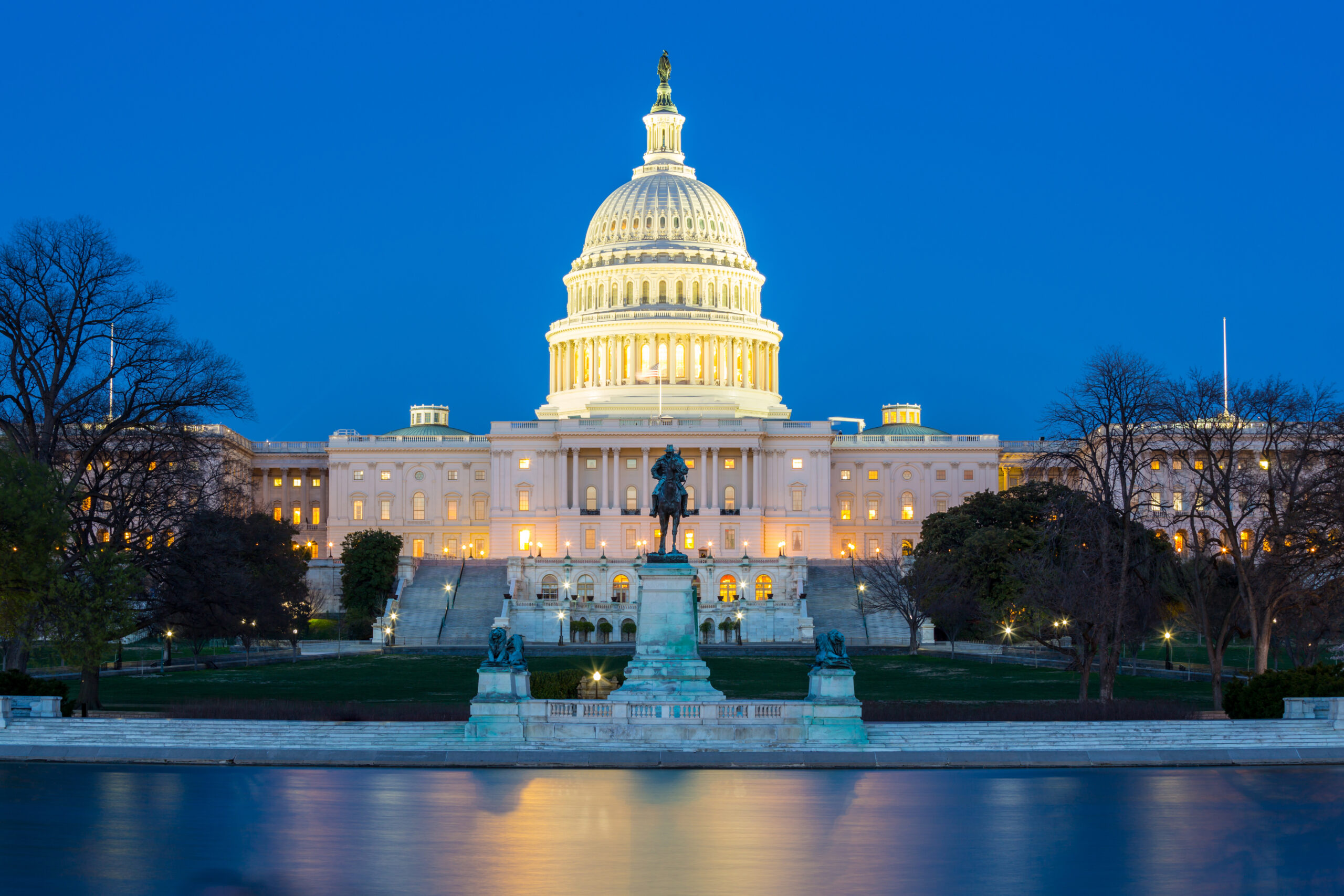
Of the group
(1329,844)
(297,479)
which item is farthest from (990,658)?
(297,479)

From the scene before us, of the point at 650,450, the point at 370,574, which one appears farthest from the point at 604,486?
the point at 370,574

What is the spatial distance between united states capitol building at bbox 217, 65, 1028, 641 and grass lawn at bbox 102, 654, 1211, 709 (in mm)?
45409

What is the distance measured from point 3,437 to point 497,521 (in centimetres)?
7782

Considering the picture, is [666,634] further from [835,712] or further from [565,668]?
[565,668]

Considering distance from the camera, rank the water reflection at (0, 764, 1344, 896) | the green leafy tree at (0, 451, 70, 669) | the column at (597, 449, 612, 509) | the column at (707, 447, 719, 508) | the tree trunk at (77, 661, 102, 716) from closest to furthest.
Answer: the water reflection at (0, 764, 1344, 896), the green leafy tree at (0, 451, 70, 669), the tree trunk at (77, 661, 102, 716), the column at (707, 447, 719, 508), the column at (597, 449, 612, 509)

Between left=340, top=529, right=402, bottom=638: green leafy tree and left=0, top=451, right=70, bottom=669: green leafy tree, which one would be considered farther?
left=340, top=529, right=402, bottom=638: green leafy tree

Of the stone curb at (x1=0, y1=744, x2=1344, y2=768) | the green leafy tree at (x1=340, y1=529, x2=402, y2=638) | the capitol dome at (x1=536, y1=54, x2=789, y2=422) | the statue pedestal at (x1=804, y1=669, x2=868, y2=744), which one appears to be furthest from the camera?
the capitol dome at (x1=536, y1=54, x2=789, y2=422)

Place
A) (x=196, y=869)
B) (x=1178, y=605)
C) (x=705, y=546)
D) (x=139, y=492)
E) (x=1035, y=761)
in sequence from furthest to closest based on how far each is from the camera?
1. (x=705, y=546)
2. (x=1178, y=605)
3. (x=139, y=492)
4. (x=1035, y=761)
5. (x=196, y=869)

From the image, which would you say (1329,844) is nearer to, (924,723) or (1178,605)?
(924,723)

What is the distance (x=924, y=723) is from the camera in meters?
37.5

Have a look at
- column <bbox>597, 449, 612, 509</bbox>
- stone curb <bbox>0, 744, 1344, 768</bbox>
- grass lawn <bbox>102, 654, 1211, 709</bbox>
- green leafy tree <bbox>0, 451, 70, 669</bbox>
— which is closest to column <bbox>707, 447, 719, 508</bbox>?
column <bbox>597, 449, 612, 509</bbox>

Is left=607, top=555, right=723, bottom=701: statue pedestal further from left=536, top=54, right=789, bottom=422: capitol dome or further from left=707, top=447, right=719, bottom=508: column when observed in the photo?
left=536, top=54, right=789, bottom=422: capitol dome

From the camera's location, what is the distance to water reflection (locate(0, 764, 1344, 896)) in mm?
20844

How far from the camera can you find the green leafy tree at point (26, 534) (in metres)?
42.3
